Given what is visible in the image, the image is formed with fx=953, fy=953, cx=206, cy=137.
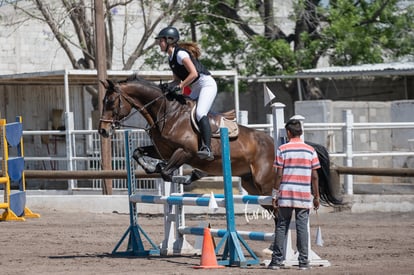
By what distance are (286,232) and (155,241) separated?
418cm

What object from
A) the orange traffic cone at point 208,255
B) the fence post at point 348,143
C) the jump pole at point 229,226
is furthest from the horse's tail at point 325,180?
the fence post at point 348,143

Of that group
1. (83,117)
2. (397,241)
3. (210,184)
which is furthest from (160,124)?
(83,117)

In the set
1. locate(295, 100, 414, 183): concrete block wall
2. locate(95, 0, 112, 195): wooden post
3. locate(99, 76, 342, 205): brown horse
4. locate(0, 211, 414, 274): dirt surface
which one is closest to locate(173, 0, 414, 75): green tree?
locate(295, 100, 414, 183): concrete block wall

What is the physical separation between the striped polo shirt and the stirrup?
177 centimetres

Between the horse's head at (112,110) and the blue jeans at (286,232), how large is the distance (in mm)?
2656

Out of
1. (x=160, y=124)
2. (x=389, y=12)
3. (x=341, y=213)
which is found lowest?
(x=341, y=213)

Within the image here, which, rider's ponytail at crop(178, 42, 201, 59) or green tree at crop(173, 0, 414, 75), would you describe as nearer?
rider's ponytail at crop(178, 42, 201, 59)

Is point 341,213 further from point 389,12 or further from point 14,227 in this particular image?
point 389,12

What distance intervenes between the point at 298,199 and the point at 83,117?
696 inches

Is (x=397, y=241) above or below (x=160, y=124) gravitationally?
below

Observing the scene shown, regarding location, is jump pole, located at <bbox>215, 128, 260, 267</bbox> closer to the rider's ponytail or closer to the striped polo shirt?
the striped polo shirt

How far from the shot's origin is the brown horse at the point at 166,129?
1225 cm

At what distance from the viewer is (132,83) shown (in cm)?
1255

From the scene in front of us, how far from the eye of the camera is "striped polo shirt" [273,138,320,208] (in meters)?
10.6
